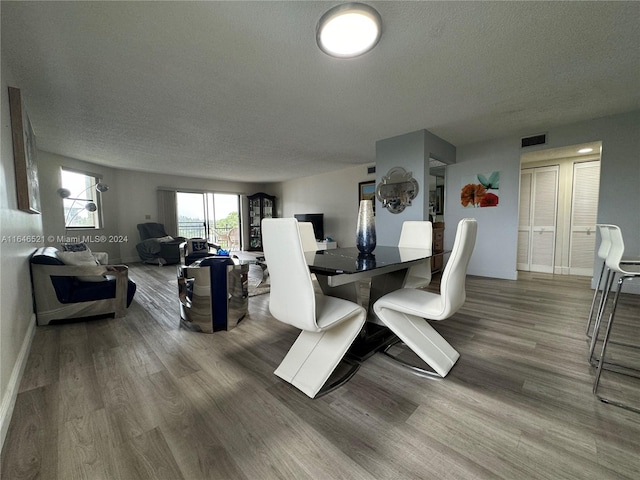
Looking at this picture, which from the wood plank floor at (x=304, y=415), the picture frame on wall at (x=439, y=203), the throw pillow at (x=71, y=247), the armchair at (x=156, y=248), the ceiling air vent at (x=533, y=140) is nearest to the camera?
the wood plank floor at (x=304, y=415)

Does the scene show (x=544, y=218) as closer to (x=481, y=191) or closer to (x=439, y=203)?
(x=481, y=191)

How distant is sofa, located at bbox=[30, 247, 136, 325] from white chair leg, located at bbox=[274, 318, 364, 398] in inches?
87.4

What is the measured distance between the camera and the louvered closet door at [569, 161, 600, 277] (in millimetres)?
4375

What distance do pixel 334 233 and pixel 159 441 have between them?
6.05 metres

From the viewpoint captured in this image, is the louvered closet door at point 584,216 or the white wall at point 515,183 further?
the louvered closet door at point 584,216

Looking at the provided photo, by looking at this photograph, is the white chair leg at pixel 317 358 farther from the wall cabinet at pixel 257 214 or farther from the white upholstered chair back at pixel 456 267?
the wall cabinet at pixel 257 214

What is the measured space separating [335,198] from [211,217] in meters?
3.99

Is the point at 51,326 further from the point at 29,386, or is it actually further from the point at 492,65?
the point at 492,65

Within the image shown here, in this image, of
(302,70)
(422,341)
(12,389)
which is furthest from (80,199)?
(422,341)

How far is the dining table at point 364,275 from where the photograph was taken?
151cm

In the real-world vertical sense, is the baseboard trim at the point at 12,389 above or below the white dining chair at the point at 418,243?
below

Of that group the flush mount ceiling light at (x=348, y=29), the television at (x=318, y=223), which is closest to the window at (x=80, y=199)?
the television at (x=318, y=223)

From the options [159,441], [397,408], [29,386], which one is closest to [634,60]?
[397,408]

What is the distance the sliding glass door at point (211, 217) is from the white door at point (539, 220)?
7751 mm
